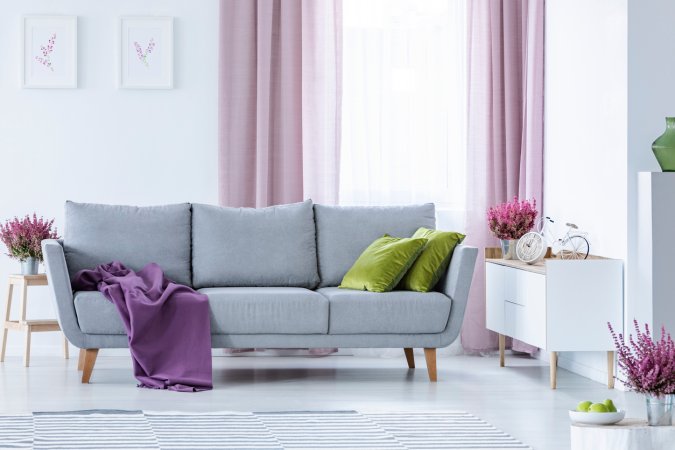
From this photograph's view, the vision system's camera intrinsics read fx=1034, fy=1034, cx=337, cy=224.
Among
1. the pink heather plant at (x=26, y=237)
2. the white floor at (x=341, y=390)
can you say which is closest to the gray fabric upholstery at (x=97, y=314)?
the white floor at (x=341, y=390)

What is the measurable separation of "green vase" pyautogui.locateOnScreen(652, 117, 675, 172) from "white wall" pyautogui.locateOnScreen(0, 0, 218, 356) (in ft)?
8.88

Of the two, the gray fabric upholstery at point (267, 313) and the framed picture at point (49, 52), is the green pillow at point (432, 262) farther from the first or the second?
the framed picture at point (49, 52)

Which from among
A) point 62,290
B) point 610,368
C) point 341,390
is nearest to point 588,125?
point 610,368

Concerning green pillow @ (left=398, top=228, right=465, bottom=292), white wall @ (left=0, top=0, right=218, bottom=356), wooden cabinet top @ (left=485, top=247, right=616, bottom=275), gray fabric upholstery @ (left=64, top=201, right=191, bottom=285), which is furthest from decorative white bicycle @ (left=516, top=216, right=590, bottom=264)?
white wall @ (left=0, top=0, right=218, bottom=356)

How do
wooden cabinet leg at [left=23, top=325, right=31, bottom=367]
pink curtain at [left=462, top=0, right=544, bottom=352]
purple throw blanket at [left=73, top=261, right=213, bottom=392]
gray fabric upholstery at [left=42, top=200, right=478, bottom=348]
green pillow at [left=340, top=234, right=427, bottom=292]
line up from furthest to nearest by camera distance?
pink curtain at [left=462, top=0, right=544, bottom=352] < wooden cabinet leg at [left=23, top=325, right=31, bottom=367] < green pillow at [left=340, top=234, right=427, bottom=292] < gray fabric upholstery at [left=42, top=200, right=478, bottom=348] < purple throw blanket at [left=73, top=261, right=213, bottom=392]

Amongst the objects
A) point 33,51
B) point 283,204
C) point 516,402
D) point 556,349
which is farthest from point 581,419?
point 33,51

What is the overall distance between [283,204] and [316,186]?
26 cm

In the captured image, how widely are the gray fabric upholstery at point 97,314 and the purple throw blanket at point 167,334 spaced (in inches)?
1.9

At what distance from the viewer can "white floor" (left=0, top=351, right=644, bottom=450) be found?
440 cm

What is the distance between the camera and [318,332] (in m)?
5.09

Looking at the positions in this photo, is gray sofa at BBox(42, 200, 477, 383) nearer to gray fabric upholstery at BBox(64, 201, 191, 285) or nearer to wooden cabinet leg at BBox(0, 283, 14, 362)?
gray fabric upholstery at BBox(64, 201, 191, 285)

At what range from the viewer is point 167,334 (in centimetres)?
495

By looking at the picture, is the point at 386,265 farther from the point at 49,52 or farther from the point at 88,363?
the point at 49,52

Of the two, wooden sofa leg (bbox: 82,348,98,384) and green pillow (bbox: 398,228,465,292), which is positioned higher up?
green pillow (bbox: 398,228,465,292)
